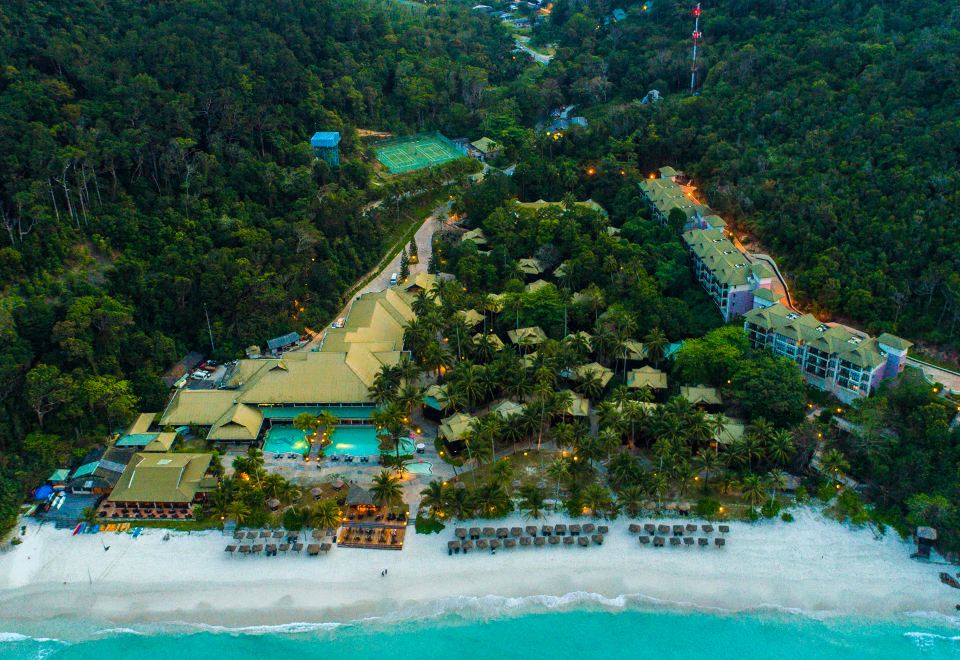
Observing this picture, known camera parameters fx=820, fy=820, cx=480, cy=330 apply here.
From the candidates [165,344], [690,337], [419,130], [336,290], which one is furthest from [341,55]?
[690,337]

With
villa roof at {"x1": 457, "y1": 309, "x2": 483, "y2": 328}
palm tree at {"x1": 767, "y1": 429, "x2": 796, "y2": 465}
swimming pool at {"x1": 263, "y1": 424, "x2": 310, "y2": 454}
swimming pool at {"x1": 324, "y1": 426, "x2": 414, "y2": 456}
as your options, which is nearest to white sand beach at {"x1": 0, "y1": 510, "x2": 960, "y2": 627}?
palm tree at {"x1": 767, "y1": 429, "x2": 796, "y2": 465}

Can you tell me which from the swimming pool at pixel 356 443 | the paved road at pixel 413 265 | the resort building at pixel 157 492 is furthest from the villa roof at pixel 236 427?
the paved road at pixel 413 265

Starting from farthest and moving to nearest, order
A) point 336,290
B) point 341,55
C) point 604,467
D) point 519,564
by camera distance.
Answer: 1. point 341,55
2. point 336,290
3. point 604,467
4. point 519,564

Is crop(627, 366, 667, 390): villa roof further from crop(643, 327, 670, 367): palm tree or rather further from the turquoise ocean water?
the turquoise ocean water

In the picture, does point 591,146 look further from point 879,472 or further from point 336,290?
point 879,472

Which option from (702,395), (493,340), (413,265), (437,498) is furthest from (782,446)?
(413,265)
